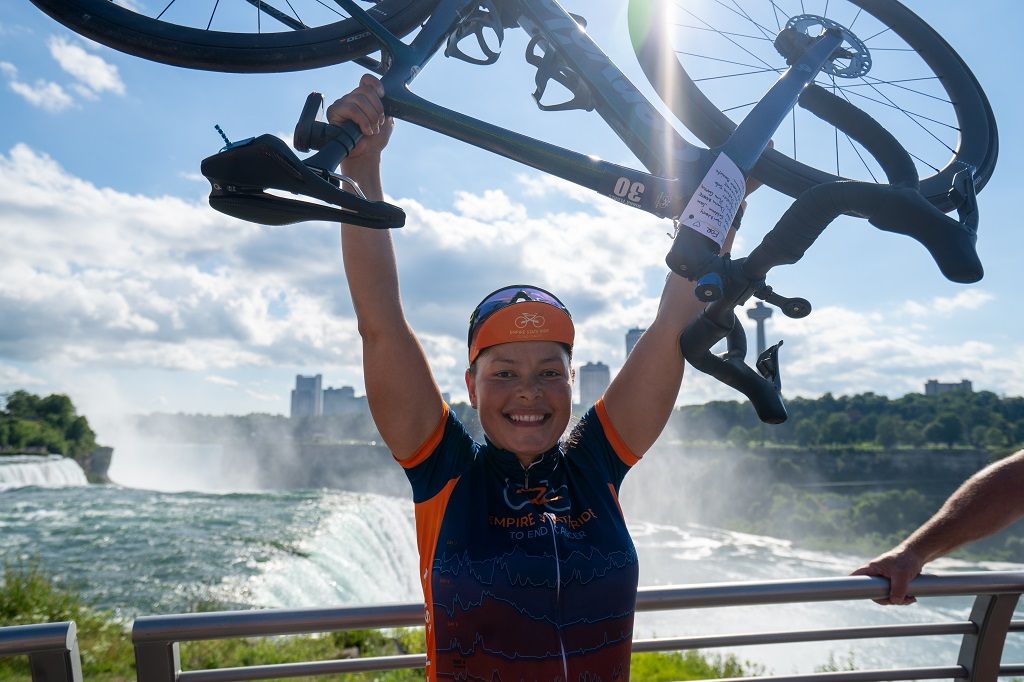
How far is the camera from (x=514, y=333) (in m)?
1.46

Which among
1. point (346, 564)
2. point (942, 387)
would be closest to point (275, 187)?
point (346, 564)

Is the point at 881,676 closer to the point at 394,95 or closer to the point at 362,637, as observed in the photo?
the point at 394,95

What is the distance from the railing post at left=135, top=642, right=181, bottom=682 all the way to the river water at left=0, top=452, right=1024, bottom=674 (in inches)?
200

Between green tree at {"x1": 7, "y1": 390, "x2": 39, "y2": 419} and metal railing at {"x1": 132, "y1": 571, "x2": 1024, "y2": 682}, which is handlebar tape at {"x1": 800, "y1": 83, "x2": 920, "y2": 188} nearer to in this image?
metal railing at {"x1": 132, "y1": 571, "x2": 1024, "y2": 682}

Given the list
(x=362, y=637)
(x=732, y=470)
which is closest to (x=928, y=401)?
(x=732, y=470)

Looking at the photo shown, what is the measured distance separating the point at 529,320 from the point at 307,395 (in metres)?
113

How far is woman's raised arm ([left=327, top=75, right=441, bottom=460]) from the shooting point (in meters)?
1.47

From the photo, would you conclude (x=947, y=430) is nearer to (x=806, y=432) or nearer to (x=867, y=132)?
(x=806, y=432)

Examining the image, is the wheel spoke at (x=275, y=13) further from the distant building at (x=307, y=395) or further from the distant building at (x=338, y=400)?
the distant building at (x=307, y=395)

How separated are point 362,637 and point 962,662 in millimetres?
5323

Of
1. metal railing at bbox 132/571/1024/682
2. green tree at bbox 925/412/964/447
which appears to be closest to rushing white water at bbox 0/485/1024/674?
metal railing at bbox 132/571/1024/682

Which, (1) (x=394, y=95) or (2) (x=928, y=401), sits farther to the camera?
(2) (x=928, y=401)

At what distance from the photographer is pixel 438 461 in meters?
1.50

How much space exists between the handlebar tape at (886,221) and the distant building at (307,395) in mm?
109347
